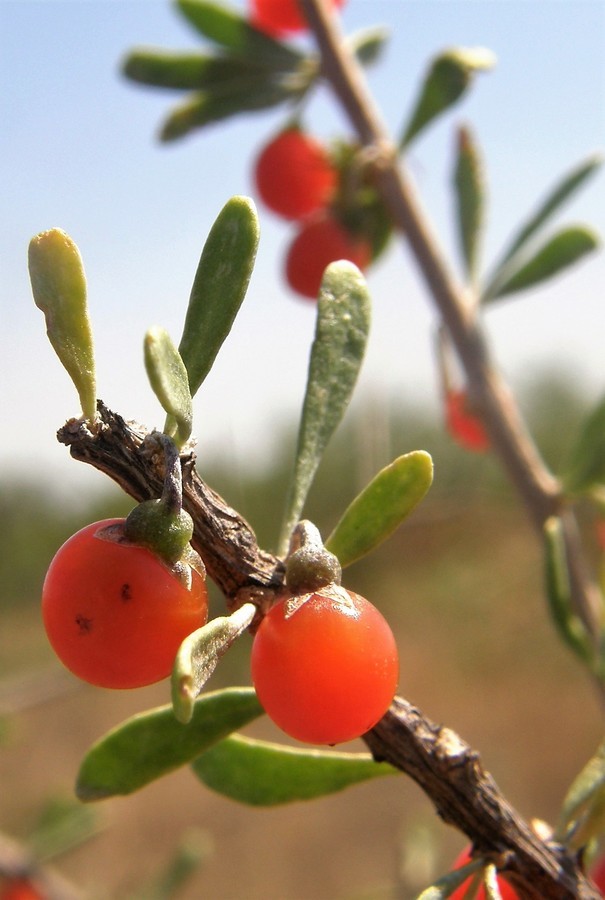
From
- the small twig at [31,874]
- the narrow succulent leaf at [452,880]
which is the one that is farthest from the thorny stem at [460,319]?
the small twig at [31,874]

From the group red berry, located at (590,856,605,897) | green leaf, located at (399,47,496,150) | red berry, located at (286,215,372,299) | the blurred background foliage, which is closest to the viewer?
red berry, located at (590,856,605,897)

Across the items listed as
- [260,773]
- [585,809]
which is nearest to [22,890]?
[260,773]

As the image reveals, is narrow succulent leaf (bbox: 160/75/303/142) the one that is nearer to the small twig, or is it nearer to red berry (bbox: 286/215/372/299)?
red berry (bbox: 286/215/372/299)

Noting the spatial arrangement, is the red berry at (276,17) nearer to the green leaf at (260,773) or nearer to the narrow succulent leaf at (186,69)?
the narrow succulent leaf at (186,69)

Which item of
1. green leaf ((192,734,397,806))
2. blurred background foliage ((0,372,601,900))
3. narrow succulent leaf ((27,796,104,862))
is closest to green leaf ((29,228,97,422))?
green leaf ((192,734,397,806))

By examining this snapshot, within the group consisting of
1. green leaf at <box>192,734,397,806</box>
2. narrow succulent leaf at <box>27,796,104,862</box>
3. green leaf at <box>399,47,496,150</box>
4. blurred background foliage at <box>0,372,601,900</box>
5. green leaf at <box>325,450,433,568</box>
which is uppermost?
green leaf at <box>399,47,496,150</box>

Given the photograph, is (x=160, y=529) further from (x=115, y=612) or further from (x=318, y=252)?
(x=318, y=252)
